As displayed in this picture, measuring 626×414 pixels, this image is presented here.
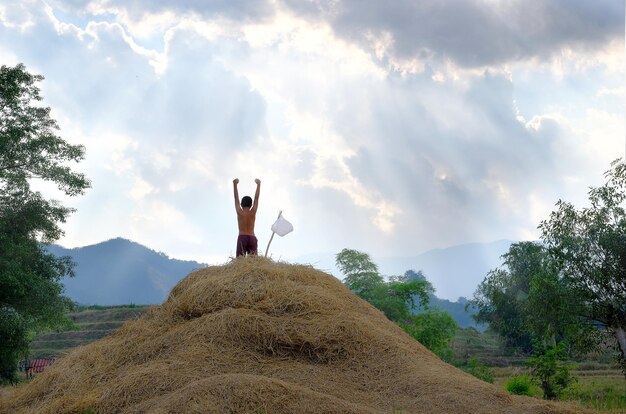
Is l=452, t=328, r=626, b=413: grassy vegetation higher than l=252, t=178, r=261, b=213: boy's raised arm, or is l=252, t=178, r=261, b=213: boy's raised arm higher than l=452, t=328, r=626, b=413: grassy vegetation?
l=252, t=178, r=261, b=213: boy's raised arm

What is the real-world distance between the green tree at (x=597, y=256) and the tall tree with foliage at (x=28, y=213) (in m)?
16.7

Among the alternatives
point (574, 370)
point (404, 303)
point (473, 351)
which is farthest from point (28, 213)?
point (473, 351)

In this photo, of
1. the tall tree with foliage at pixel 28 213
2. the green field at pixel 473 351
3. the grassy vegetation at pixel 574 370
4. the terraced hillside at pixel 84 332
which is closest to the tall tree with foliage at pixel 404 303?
the grassy vegetation at pixel 574 370

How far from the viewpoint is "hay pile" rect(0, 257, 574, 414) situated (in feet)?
24.6

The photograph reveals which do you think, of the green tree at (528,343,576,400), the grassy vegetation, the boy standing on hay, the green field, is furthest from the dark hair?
the green field

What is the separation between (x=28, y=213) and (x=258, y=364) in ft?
63.1

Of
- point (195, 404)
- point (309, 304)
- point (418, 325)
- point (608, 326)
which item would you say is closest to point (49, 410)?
point (195, 404)

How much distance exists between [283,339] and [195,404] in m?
1.85

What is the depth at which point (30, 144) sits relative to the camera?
24.2m

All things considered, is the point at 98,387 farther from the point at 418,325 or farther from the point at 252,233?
the point at 418,325

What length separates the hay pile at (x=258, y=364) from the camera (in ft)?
24.6

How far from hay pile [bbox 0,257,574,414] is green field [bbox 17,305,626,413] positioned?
18354 mm

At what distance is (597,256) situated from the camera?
18375 millimetres

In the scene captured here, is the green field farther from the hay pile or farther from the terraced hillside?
the hay pile
